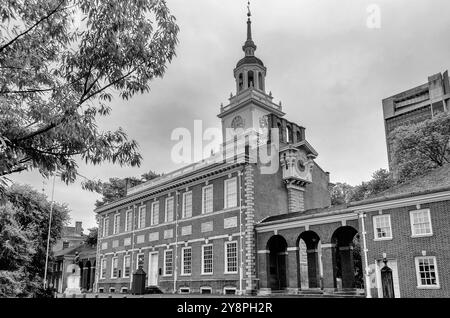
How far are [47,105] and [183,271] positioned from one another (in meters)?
30.3

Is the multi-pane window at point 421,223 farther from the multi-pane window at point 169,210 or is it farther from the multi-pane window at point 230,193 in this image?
the multi-pane window at point 169,210

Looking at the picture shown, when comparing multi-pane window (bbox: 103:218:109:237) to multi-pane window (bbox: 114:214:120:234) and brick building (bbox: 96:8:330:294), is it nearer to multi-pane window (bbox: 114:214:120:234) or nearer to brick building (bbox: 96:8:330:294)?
multi-pane window (bbox: 114:214:120:234)

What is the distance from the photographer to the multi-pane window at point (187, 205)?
36.1 meters

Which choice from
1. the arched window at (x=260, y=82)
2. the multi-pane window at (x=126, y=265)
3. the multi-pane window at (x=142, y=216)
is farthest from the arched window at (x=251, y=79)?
the multi-pane window at (x=126, y=265)

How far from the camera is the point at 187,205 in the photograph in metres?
36.5

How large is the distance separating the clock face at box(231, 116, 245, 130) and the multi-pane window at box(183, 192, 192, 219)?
12475 millimetres

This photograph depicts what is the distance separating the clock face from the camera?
4581cm

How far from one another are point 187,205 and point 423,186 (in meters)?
20.8

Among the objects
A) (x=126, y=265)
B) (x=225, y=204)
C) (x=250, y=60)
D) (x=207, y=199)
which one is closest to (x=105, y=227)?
(x=126, y=265)

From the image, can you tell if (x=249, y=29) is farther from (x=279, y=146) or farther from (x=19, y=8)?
(x=19, y=8)

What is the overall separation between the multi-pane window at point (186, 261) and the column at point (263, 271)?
7731 mm

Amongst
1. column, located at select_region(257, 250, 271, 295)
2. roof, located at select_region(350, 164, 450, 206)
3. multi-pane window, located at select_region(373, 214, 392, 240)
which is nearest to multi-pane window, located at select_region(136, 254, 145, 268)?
column, located at select_region(257, 250, 271, 295)

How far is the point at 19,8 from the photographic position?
6.25m

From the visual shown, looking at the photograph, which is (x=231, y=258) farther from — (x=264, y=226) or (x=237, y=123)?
(x=237, y=123)
